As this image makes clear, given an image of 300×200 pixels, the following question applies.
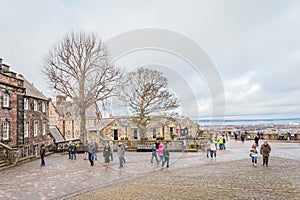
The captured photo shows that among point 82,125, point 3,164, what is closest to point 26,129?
point 82,125

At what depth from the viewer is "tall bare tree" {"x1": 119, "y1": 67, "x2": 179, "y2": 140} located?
31.1 m

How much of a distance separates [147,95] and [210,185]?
69.2ft

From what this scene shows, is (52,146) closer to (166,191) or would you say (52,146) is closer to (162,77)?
(162,77)

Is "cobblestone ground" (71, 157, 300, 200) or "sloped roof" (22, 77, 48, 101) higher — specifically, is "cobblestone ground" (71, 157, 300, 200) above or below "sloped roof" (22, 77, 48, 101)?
below

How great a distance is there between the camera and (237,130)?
4684cm

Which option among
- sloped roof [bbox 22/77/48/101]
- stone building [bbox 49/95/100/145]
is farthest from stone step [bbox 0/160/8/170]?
stone building [bbox 49/95/100/145]

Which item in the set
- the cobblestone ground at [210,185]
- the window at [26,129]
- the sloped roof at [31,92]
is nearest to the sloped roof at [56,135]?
the sloped roof at [31,92]

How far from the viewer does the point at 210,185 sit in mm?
10820

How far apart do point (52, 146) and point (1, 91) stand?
37.0ft

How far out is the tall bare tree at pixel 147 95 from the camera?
102 feet

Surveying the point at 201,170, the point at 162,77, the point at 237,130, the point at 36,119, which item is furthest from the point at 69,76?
the point at 237,130

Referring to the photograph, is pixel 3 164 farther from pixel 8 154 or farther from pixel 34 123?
pixel 34 123

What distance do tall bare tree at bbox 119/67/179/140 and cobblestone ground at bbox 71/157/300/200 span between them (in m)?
16.9

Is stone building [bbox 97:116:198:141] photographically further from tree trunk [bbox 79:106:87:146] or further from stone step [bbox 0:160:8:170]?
stone step [bbox 0:160:8:170]
